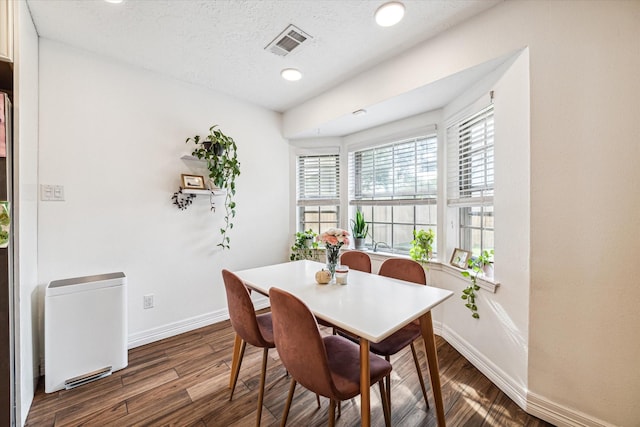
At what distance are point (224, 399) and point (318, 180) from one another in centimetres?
256

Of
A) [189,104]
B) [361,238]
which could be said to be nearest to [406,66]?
[361,238]

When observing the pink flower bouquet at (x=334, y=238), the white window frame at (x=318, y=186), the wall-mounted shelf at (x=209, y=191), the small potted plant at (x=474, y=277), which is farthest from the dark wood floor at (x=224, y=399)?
the white window frame at (x=318, y=186)

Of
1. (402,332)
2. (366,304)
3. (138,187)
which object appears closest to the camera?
(366,304)

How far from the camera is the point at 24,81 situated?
1502mm

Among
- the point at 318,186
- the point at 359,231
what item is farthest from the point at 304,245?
the point at 318,186

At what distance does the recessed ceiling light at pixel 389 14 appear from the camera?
165 cm

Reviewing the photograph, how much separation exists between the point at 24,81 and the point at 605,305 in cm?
333

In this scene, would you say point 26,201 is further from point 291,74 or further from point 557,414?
point 557,414

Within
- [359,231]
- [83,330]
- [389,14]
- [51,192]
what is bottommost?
[83,330]

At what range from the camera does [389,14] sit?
1712 mm

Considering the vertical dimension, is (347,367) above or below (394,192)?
below

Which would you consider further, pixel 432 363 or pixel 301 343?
pixel 432 363

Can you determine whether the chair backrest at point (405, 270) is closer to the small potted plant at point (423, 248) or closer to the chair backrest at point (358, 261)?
the chair backrest at point (358, 261)

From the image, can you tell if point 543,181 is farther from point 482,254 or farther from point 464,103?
point 464,103
